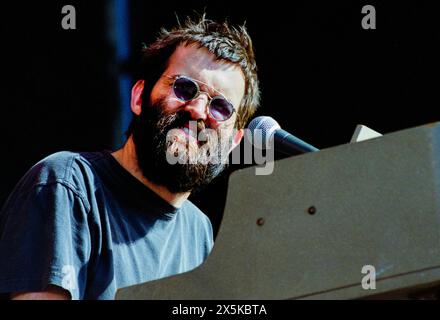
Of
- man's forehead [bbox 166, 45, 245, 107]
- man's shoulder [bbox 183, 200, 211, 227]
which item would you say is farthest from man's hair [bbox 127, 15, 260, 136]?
man's shoulder [bbox 183, 200, 211, 227]

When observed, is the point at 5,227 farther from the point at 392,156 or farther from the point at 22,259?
the point at 392,156

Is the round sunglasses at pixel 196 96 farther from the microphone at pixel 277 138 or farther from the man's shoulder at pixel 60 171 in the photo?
the man's shoulder at pixel 60 171

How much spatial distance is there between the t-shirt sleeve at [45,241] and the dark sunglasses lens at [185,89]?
0.50 metres

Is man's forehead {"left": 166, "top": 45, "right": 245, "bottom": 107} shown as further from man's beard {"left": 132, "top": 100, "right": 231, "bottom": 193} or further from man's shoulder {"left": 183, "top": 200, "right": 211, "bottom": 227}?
man's shoulder {"left": 183, "top": 200, "right": 211, "bottom": 227}

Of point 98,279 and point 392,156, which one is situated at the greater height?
point 392,156

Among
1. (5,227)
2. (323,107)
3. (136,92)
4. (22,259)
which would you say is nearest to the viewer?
(22,259)

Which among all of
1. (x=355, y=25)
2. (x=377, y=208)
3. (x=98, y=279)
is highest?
(x=355, y=25)

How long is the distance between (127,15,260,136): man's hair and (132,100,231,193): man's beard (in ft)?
0.49

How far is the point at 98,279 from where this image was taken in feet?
7.54

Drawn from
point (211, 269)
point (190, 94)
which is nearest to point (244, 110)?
point (190, 94)

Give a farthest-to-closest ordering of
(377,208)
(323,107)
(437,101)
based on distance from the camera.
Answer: (323,107) → (437,101) → (377,208)

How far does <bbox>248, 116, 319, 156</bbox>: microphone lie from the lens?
232cm

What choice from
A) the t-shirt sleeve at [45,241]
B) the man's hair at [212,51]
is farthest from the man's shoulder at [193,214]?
the t-shirt sleeve at [45,241]

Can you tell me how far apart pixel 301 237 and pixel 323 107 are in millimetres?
1884
